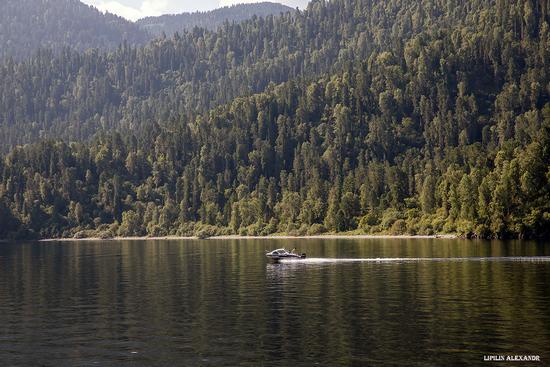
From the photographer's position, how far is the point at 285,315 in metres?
95.8

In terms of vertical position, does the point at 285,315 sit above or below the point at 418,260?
below

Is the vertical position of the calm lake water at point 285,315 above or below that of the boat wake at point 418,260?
below

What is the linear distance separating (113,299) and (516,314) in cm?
5592

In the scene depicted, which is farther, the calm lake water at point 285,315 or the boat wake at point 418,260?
the boat wake at point 418,260

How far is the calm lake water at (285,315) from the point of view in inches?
2928

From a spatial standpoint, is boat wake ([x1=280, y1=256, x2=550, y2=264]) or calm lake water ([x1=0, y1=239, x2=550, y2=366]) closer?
calm lake water ([x1=0, y1=239, x2=550, y2=366])

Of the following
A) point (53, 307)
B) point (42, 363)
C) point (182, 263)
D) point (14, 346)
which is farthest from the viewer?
point (182, 263)

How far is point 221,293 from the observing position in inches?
4692

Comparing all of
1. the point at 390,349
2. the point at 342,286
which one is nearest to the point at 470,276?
the point at 342,286

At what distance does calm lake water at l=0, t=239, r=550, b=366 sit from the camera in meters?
74.4

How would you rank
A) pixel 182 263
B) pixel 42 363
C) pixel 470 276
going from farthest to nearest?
pixel 182 263 → pixel 470 276 → pixel 42 363

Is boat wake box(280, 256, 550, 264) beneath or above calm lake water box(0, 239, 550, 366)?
above

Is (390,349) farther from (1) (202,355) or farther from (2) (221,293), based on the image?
(2) (221,293)

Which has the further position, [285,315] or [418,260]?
[418,260]
